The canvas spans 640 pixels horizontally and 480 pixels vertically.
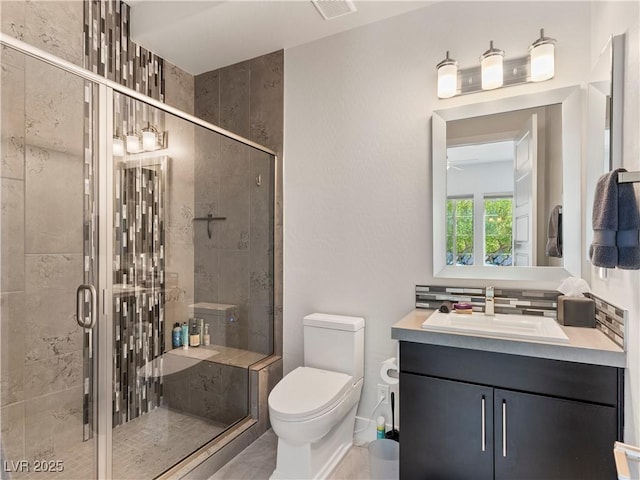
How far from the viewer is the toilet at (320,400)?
65.3 inches

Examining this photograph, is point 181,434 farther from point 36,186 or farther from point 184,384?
point 36,186

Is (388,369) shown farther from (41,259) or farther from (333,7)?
(333,7)

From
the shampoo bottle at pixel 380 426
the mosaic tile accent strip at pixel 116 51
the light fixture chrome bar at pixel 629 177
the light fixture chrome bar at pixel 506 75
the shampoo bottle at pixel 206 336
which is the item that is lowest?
the shampoo bottle at pixel 380 426

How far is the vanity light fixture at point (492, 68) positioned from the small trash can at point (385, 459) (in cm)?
194

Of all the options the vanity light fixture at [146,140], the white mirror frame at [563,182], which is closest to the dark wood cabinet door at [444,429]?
the white mirror frame at [563,182]

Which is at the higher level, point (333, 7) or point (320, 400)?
point (333, 7)

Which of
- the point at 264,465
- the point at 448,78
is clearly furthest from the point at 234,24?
the point at 264,465

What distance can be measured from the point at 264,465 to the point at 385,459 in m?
0.68

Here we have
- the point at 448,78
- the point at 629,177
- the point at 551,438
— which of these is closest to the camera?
the point at 629,177

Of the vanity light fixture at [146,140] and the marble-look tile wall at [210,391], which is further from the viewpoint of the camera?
the marble-look tile wall at [210,391]

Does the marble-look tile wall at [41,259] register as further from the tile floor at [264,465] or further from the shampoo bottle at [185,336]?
the tile floor at [264,465]

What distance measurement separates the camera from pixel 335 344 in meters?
2.12

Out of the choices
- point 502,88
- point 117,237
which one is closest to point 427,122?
point 502,88

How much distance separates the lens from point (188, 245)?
2.06 meters
